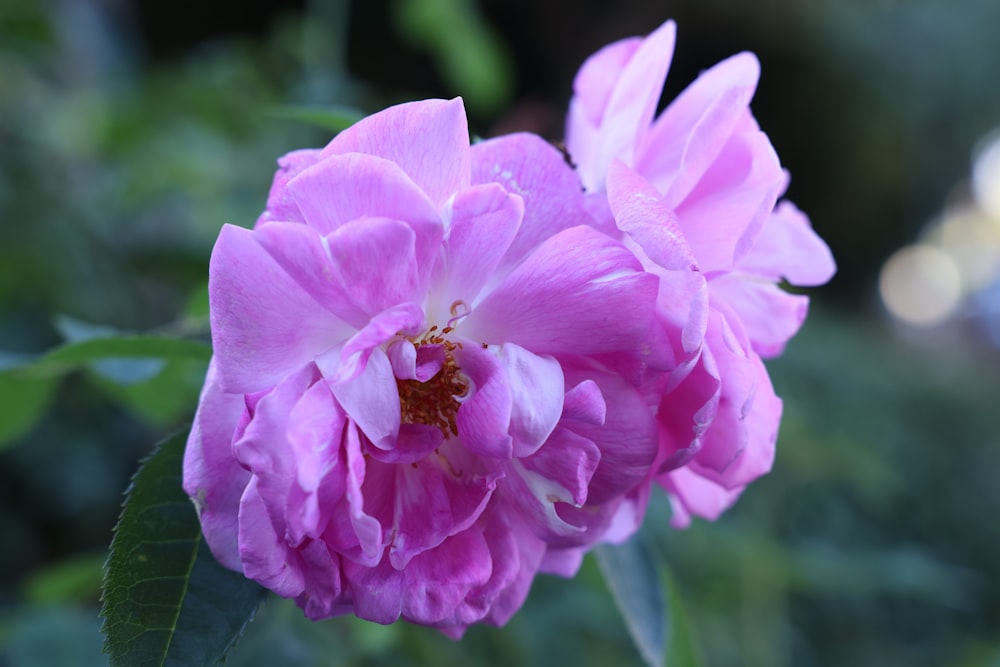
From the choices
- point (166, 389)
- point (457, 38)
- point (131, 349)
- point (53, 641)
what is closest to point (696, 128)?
point (131, 349)

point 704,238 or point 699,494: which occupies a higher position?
point 704,238

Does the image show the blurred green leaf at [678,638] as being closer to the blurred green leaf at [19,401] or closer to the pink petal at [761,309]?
the pink petal at [761,309]

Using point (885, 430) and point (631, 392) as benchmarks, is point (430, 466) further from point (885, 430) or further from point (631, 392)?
point (885, 430)

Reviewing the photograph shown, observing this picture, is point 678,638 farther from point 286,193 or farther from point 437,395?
point 286,193

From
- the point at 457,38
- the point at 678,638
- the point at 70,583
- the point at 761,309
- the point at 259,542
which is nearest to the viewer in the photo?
the point at 259,542

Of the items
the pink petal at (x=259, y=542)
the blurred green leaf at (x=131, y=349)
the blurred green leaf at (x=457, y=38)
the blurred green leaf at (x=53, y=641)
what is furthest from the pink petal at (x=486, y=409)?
the blurred green leaf at (x=457, y=38)
